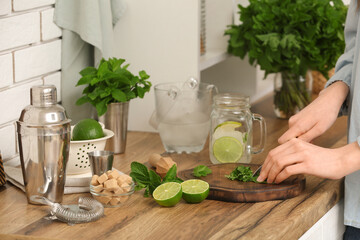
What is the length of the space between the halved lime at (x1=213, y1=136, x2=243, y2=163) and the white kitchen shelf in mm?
435

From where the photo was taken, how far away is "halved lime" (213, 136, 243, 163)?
158 cm

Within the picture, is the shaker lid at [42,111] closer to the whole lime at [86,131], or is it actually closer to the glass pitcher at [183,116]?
the whole lime at [86,131]

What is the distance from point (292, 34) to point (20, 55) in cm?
88

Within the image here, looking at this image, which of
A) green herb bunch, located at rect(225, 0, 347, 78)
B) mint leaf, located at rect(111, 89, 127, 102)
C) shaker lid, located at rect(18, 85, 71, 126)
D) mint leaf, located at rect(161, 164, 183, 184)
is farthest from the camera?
green herb bunch, located at rect(225, 0, 347, 78)

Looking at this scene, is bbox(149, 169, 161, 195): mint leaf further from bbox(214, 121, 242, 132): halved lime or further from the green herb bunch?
the green herb bunch

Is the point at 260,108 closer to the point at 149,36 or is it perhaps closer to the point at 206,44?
the point at 206,44

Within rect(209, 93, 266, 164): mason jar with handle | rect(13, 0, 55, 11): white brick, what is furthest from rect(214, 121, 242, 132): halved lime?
rect(13, 0, 55, 11): white brick

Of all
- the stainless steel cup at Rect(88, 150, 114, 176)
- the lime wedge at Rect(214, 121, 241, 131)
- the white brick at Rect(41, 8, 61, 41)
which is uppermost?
the white brick at Rect(41, 8, 61, 41)

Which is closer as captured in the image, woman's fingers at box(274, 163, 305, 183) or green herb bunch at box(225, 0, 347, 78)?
woman's fingers at box(274, 163, 305, 183)

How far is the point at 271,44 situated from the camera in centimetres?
199

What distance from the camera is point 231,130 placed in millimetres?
1593

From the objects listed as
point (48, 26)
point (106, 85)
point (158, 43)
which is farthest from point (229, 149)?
point (48, 26)

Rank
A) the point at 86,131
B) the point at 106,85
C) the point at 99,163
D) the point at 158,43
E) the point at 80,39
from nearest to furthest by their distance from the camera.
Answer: the point at 99,163, the point at 86,131, the point at 106,85, the point at 80,39, the point at 158,43

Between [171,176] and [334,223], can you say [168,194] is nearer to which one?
[171,176]
